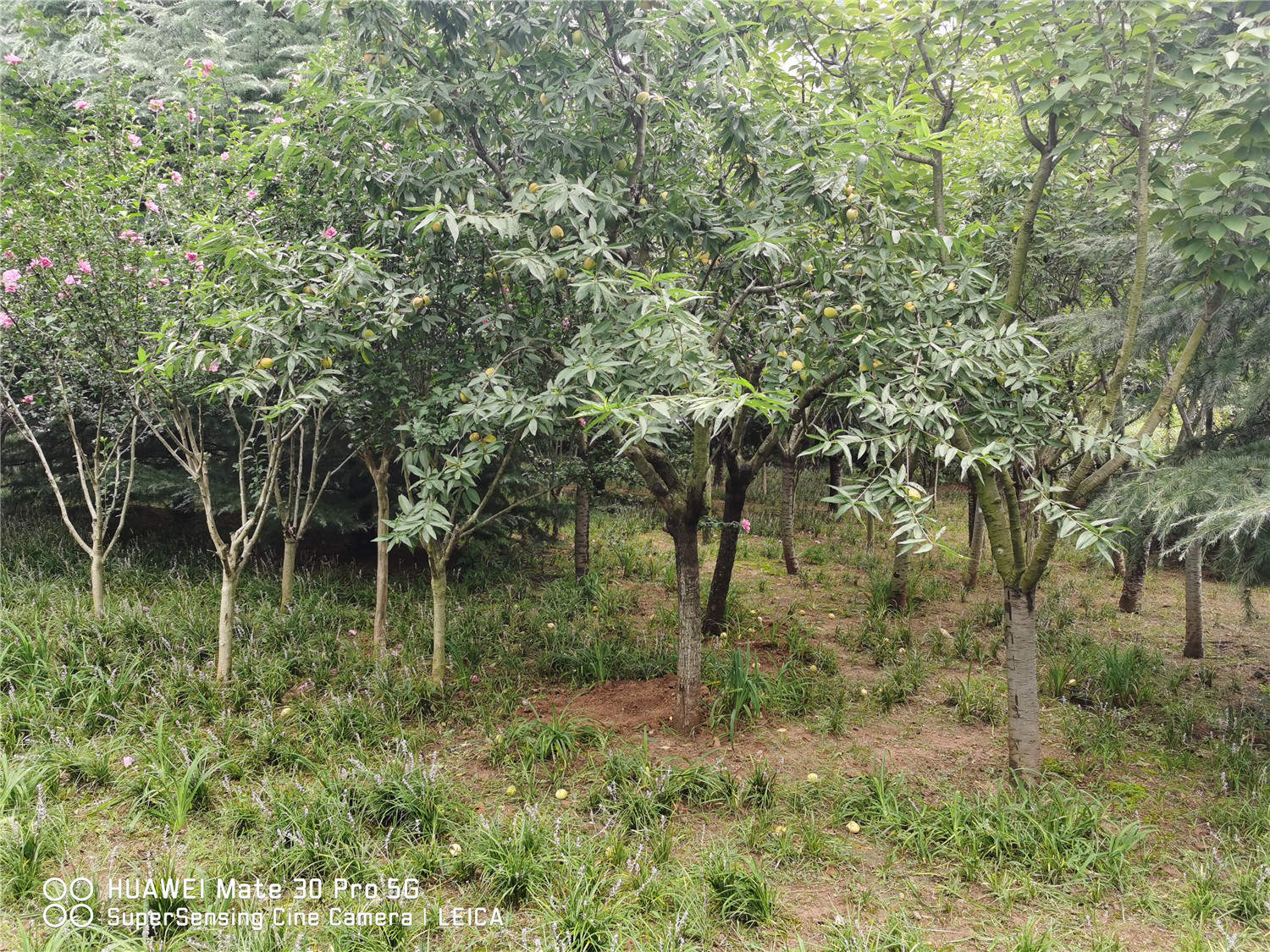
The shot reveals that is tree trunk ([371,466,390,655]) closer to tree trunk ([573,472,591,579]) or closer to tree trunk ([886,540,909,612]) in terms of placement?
tree trunk ([573,472,591,579])

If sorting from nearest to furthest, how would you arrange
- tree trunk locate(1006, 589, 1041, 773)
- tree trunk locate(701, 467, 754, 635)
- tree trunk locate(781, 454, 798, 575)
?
tree trunk locate(1006, 589, 1041, 773), tree trunk locate(701, 467, 754, 635), tree trunk locate(781, 454, 798, 575)

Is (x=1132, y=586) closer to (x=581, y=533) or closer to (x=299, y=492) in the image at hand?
(x=581, y=533)

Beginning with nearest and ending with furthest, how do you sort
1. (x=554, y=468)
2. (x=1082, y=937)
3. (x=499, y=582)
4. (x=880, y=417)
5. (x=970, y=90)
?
(x=1082, y=937), (x=880, y=417), (x=970, y=90), (x=554, y=468), (x=499, y=582)

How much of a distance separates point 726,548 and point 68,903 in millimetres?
4259

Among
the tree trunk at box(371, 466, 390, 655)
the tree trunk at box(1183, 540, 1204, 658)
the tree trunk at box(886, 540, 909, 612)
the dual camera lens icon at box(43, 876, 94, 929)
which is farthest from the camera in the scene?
the tree trunk at box(886, 540, 909, 612)

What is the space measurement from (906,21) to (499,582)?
559cm

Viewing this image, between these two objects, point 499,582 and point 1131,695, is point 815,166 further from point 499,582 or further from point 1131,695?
point 499,582

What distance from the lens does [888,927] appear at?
2.65 metres

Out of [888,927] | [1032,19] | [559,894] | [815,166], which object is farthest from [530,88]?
[888,927]

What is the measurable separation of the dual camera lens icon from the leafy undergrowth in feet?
0.16

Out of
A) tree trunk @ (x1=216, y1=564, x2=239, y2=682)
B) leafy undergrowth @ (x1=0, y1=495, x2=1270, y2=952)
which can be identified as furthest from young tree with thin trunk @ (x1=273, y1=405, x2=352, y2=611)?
tree trunk @ (x1=216, y1=564, x2=239, y2=682)

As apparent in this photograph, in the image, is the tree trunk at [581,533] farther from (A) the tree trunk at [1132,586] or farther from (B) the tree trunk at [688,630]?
(A) the tree trunk at [1132,586]

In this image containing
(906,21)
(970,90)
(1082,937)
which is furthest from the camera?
(970,90)

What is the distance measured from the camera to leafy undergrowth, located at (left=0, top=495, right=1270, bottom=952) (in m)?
2.73
